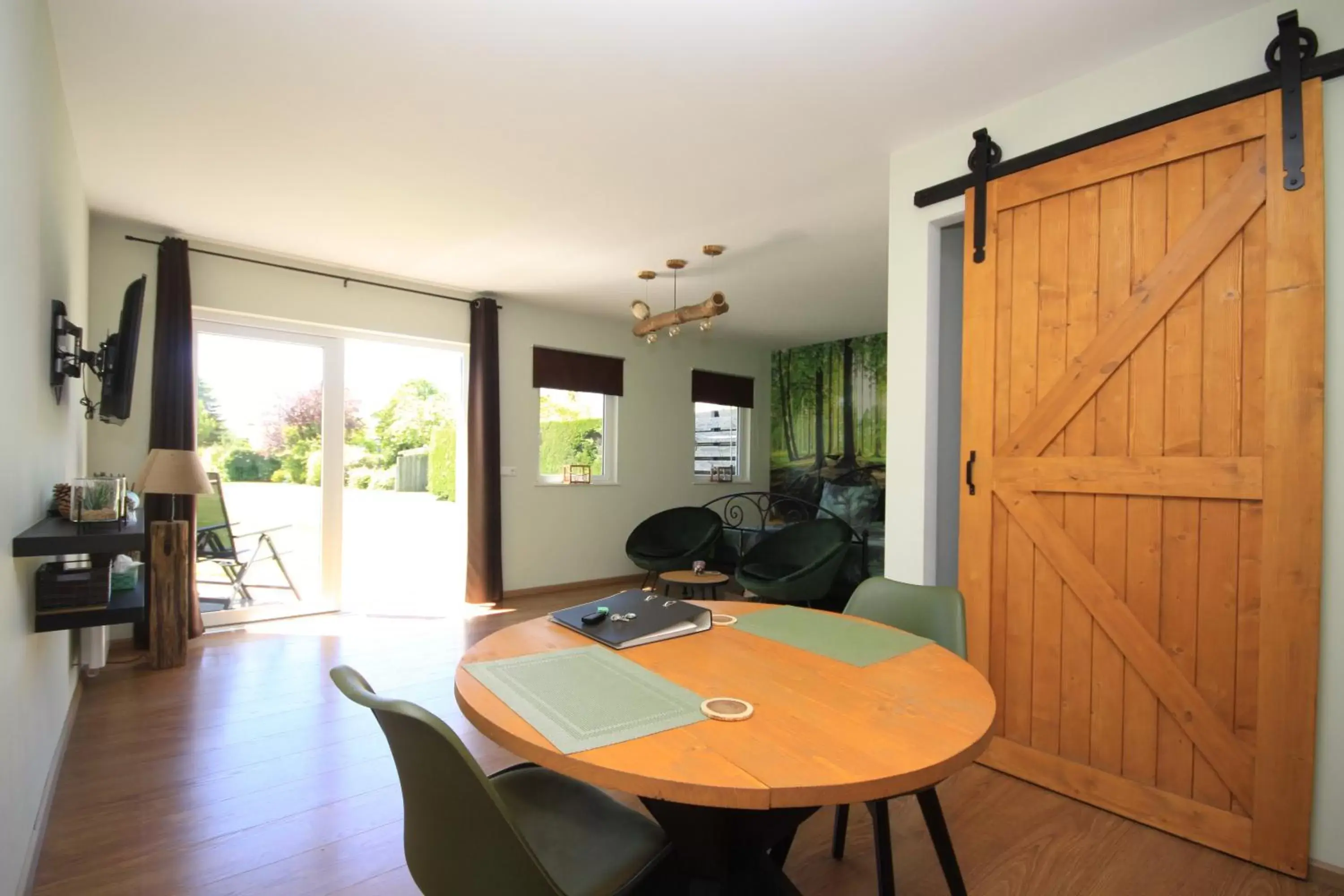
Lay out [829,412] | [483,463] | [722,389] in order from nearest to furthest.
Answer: [483,463]
[829,412]
[722,389]

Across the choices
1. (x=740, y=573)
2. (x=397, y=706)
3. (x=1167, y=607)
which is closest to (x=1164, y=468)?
(x=1167, y=607)

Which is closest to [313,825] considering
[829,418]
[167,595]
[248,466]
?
[167,595]

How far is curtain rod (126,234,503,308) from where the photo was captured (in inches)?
155

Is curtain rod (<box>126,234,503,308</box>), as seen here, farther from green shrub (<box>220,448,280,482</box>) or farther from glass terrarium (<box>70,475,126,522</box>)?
glass terrarium (<box>70,475,126,522</box>)

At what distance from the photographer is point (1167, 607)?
207cm

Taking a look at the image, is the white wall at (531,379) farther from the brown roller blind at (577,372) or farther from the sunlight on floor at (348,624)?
the sunlight on floor at (348,624)

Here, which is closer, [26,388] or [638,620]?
[638,620]

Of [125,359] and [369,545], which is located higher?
[125,359]

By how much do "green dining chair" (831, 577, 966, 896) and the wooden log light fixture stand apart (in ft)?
7.72

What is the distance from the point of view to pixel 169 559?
11.7 ft

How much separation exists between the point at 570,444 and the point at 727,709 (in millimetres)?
5116

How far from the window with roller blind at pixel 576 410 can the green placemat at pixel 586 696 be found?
456 cm

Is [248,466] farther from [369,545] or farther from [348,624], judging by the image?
[348,624]

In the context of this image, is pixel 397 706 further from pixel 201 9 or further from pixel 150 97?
pixel 150 97
